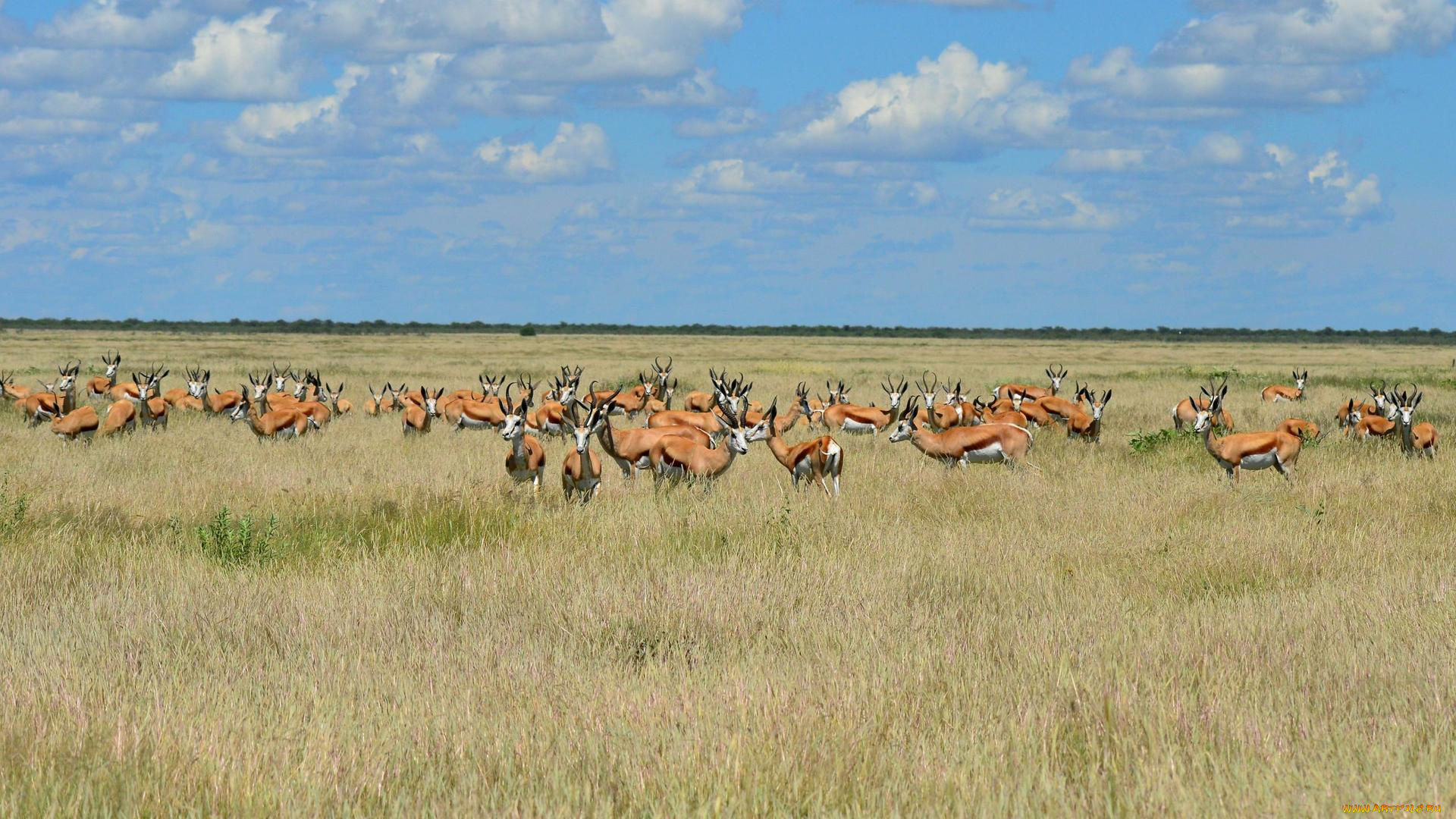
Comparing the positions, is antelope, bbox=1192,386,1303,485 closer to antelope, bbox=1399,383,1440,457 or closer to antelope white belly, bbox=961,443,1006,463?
antelope white belly, bbox=961,443,1006,463

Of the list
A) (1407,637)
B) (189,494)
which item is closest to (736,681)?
(1407,637)

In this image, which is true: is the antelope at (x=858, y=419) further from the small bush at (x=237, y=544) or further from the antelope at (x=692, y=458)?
the small bush at (x=237, y=544)

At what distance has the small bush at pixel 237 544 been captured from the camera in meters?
8.65

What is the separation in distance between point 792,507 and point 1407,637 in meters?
5.72

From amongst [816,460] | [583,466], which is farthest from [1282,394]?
[583,466]

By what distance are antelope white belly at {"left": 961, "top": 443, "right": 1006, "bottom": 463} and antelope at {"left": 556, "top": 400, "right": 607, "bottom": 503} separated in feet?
17.8

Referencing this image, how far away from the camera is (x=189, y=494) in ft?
40.9

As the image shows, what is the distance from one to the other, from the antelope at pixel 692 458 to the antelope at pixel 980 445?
359 centimetres

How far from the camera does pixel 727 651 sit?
6297 mm

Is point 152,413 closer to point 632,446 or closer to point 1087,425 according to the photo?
point 632,446

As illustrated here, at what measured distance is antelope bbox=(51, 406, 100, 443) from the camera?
19.6 meters

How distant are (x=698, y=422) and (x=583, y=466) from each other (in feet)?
19.7

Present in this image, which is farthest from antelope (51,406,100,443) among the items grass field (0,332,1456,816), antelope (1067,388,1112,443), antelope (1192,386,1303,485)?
antelope (1192,386,1303,485)

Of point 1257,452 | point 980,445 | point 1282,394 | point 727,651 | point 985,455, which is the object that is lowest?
point 727,651
